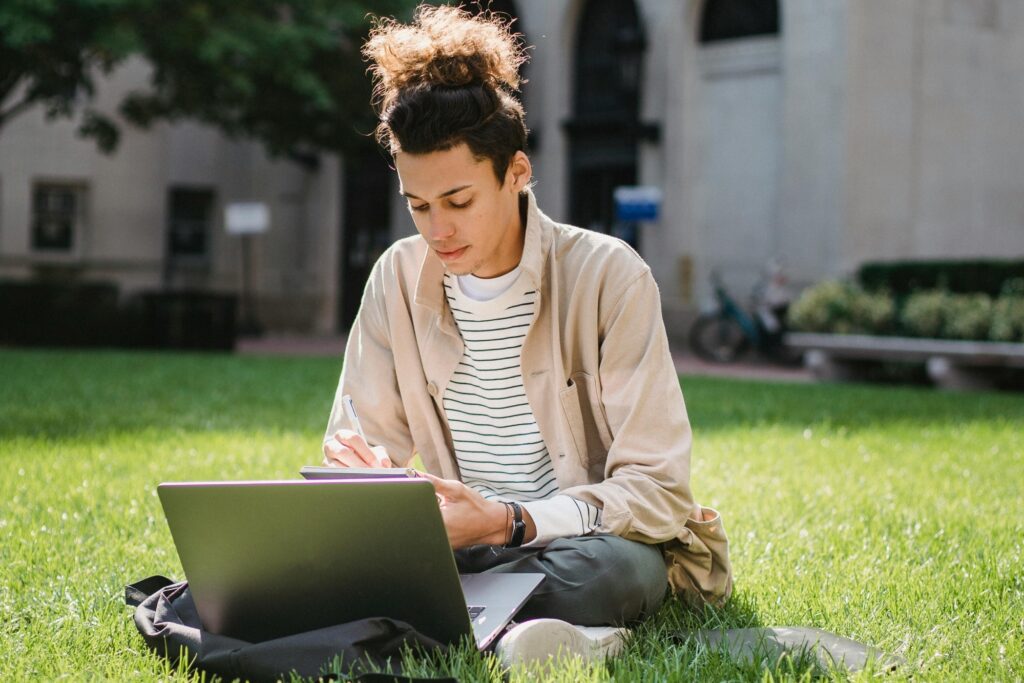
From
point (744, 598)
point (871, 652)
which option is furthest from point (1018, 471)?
point (871, 652)

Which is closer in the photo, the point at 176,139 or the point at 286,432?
the point at 286,432

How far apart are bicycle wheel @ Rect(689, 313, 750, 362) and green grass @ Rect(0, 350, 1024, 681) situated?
23.9 feet

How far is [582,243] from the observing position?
329 cm

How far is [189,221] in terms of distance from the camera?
25.3 m

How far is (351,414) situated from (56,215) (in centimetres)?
2212

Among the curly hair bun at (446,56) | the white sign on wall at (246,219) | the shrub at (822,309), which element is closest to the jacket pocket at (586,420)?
the curly hair bun at (446,56)

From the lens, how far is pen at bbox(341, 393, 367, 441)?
3253mm

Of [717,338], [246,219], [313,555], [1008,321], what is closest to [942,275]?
[1008,321]

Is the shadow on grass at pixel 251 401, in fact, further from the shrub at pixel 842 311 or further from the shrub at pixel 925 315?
the shrub at pixel 842 311

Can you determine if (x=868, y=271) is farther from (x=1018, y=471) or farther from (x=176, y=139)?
(x=176, y=139)

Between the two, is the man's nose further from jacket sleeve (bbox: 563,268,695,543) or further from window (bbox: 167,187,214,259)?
window (bbox: 167,187,214,259)

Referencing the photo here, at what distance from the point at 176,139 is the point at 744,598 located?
74.6 ft

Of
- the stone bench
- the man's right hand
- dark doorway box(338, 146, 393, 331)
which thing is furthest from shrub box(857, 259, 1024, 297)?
the man's right hand

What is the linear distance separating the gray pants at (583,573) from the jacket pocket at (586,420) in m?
0.29
